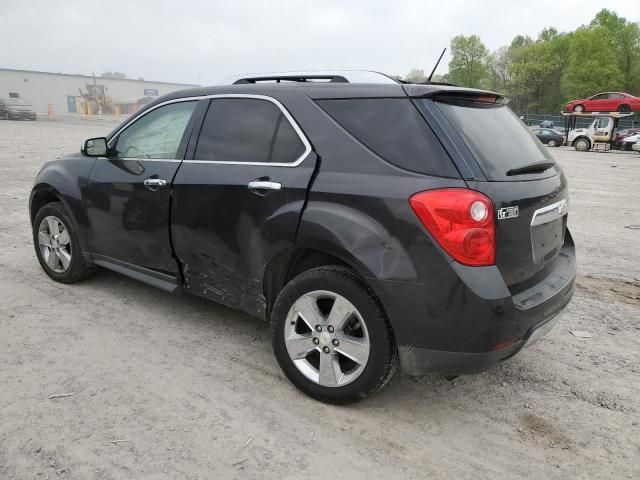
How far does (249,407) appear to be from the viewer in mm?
2906

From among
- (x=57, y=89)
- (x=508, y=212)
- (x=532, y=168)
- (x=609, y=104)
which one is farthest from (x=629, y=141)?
(x=57, y=89)

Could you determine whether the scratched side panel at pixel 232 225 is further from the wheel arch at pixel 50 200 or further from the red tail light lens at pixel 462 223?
the wheel arch at pixel 50 200

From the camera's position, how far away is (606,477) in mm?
2434

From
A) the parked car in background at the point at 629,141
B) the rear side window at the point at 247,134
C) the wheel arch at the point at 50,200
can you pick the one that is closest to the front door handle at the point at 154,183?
the rear side window at the point at 247,134

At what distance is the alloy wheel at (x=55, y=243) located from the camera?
15.0 feet

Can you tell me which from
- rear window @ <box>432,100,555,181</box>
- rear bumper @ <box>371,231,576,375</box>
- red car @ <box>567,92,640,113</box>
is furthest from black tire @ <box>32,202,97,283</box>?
red car @ <box>567,92,640,113</box>

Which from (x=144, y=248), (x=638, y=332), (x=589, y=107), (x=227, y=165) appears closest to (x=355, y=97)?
(x=227, y=165)

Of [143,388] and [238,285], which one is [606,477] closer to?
[238,285]

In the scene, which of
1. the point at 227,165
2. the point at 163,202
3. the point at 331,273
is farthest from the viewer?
the point at 163,202

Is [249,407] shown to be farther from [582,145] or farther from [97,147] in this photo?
[582,145]

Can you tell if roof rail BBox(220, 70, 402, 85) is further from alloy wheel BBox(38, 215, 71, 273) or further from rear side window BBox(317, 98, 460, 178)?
alloy wheel BBox(38, 215, 71, 273)

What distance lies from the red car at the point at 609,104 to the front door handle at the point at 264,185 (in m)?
41.2

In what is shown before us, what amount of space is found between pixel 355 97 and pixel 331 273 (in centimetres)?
99

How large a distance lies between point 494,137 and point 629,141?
32093mm
